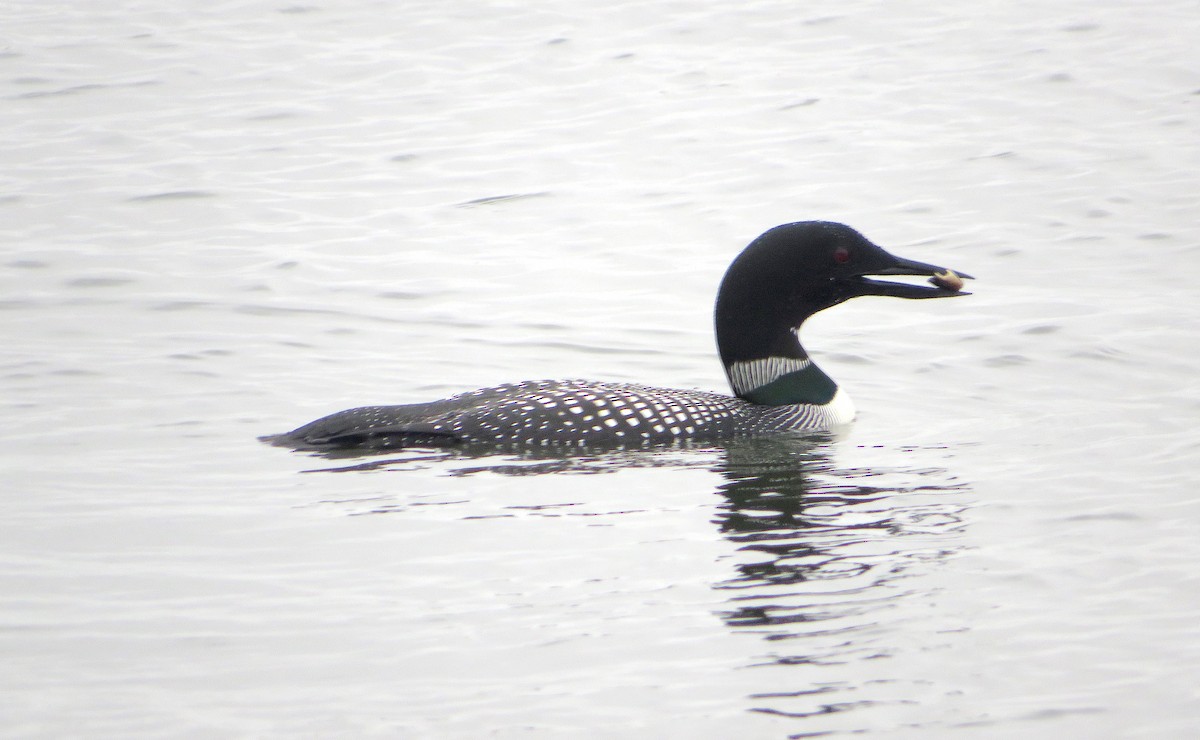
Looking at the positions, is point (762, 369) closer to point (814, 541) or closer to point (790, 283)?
point (790, 283)

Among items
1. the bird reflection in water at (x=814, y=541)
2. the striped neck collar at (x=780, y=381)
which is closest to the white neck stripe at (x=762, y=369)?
the striped neck collar at (x=780, y=381)

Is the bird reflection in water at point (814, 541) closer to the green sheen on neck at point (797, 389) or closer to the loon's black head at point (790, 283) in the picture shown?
the green sheen on neck at point (797, 389)

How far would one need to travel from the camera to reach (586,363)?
7.51 m

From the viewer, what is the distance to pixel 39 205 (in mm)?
10406

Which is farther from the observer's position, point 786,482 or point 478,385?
point 478,385

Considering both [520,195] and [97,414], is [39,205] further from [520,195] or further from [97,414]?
[97,414]

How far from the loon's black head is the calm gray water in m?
0.48

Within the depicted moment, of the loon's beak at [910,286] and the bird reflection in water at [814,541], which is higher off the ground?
the loon's beak at [910,286]

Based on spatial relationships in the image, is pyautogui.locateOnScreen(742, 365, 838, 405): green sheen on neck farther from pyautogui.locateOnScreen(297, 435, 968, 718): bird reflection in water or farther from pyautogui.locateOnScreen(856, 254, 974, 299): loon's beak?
pyautogui.locateOnScreen(856, 254, 974, 299): loon's beak

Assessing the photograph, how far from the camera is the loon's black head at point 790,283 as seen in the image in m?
6.49

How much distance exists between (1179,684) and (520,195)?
24.4ft

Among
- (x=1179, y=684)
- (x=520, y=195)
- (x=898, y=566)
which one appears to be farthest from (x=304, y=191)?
(x=1179, y=684)

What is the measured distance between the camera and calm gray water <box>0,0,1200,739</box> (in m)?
4.02

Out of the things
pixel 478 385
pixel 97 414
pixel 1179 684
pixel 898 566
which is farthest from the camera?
pixel 478 385
